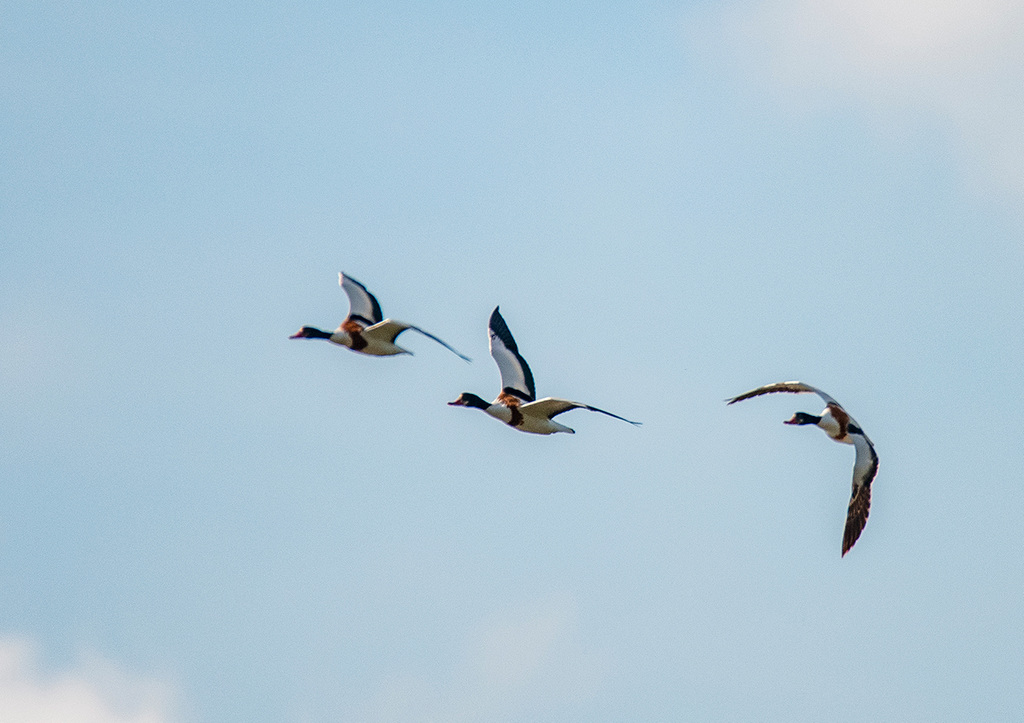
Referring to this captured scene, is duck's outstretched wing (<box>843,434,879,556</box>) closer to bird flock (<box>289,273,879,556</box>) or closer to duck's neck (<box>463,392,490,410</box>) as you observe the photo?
bird flock (<box>289,273,879,556</box>)

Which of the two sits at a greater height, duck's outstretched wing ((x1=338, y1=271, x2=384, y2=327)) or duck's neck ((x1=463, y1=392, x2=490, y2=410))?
duck's outstretched wing ((x1=338, y1=271, x2=384, y2=327))

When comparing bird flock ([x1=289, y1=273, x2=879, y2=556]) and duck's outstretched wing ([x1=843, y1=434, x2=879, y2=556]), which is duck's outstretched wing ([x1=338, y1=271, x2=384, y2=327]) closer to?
bird flock ([x1=289, y1=273, x2=879, y2=556])

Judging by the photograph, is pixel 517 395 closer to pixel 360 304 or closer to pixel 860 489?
pixel 360 304

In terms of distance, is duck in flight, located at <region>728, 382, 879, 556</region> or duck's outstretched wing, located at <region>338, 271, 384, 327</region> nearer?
duck in flight, located at <region>728, 382, 879, 556</region>

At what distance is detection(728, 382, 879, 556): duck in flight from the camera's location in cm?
3077

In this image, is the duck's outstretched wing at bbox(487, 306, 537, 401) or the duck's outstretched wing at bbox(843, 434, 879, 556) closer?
the duck's outstretched wing at bbox(843, 434, 879, 556)

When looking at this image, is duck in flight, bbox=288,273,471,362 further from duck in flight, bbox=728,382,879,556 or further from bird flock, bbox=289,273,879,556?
duck in flight, bbox=728,382,879,556

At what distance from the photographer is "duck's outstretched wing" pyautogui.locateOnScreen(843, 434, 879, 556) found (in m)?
30.7

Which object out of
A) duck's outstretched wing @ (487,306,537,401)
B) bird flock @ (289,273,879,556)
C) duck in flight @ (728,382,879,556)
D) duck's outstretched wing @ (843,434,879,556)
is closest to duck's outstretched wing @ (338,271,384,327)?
bird flock @ (289,273,879,556)

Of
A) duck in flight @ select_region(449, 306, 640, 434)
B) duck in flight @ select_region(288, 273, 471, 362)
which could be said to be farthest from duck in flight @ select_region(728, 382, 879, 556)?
duck in flight @ select_region(288, 273, 471, 362)

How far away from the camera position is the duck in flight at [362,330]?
1249 inches

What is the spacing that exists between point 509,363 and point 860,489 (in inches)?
251

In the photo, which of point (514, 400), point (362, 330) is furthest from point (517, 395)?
point (362, 330)

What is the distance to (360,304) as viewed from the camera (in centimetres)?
3309
